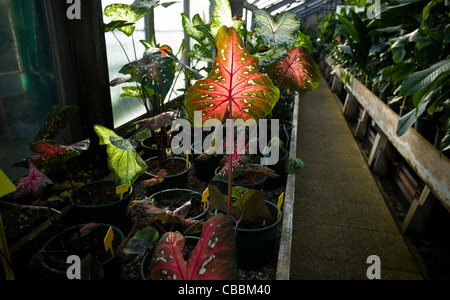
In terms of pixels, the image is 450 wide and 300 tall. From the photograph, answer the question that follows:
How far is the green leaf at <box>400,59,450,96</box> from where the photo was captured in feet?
3.94

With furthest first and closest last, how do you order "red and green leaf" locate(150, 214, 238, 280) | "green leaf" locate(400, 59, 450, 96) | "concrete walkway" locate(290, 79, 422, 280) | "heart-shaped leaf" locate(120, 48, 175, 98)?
"concrete walkway" locate(290, 79, 422, 280) → "green leaf" locate(400, 59, 450, 96) → "heart-shaped leaf" locate(120, 48, 175, 98) → "red and green leaf" locate(150, 214, 238, 280)

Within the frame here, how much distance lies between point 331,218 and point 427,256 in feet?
1.83

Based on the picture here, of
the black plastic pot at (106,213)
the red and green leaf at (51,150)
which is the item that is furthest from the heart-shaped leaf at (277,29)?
the black plastic pot at (106,213)

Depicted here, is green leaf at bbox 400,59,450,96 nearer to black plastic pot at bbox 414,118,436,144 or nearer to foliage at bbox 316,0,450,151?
foliage at bbox 316,0,450,151

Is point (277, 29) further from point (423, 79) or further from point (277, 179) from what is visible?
point (277, 179)

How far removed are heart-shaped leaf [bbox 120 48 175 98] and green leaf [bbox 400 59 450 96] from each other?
97 centimetres

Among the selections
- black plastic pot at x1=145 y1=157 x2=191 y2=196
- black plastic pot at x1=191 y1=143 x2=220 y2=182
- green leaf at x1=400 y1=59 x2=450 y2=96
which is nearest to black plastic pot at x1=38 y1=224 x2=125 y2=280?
black plastic pot at x1=145 y1=157 x2=191 y2=196

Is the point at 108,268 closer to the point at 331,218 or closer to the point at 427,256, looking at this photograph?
the point at 331,218

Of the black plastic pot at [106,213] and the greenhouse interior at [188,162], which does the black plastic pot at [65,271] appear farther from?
the black plastic pot at [106,213]

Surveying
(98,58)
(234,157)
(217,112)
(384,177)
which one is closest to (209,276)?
(217,112)

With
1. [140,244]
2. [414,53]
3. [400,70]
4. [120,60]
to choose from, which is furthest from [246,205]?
[414,53]

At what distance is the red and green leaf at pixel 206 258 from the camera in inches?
20.6
